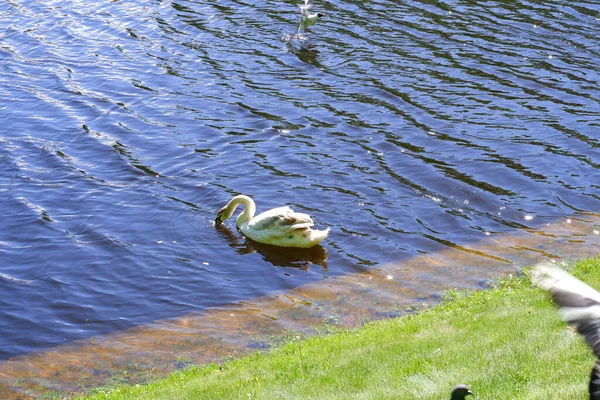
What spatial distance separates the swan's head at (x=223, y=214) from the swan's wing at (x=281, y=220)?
29.9 inches

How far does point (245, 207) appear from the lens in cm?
1797

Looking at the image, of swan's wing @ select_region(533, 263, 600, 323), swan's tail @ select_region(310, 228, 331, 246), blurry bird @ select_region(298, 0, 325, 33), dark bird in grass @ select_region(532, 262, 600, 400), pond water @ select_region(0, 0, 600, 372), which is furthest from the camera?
blurry bird @ select_region(298, 0, 325, 33)

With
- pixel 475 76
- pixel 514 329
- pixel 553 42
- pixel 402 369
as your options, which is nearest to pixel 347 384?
pixel 402 369

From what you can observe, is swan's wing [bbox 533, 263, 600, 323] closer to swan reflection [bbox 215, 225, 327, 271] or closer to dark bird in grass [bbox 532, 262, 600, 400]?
dark bird in grass [bbox 532, 262, 600, 400]

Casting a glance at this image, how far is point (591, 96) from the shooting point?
2225 cm

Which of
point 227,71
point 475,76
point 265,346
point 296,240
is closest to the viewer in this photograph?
point 265,346

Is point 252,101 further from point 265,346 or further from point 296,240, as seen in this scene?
point 265,346

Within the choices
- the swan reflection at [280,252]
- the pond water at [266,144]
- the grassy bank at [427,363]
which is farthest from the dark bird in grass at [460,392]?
the swan reflection at [280,252]

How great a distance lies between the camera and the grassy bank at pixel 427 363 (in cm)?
950

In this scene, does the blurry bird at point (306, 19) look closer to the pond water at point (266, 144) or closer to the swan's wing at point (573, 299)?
the pond water at point (266, 144)

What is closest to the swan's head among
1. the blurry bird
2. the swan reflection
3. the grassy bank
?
the swan reflection

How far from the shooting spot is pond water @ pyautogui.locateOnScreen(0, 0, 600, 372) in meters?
16.2

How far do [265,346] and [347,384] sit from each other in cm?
343

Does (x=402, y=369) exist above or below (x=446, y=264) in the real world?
above
